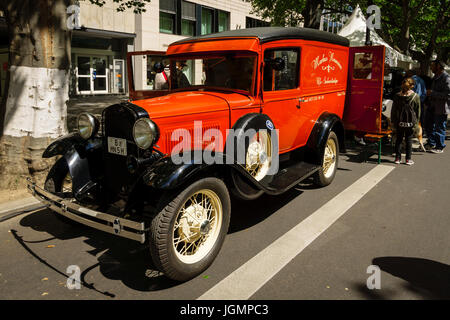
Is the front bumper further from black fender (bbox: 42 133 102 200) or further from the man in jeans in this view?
the man in jeans

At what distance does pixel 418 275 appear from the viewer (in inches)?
129

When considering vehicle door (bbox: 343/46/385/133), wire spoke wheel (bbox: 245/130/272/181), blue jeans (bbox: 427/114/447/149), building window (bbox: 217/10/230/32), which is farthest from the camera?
building window (bbox: 217/10/230/32)

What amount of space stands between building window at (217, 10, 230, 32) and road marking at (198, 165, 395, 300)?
76.8ft

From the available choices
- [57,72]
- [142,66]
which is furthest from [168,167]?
[142,66]

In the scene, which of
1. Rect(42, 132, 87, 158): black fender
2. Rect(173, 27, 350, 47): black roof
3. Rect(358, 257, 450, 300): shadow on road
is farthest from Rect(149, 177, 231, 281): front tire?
Rect(173, 27, 350, 47): black roof

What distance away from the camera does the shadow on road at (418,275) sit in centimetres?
302

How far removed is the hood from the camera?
12.0ft

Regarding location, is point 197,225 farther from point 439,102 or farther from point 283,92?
point 439,102

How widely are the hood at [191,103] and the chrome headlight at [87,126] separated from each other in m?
0.52

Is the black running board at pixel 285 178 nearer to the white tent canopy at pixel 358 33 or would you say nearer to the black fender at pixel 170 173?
the black fender at pixel 170 173

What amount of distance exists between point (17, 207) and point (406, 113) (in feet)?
22.6

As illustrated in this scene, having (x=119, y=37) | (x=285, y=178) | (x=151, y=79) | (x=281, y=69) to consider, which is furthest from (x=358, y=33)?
(x=119, y=37)

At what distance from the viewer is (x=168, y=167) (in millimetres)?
3074
